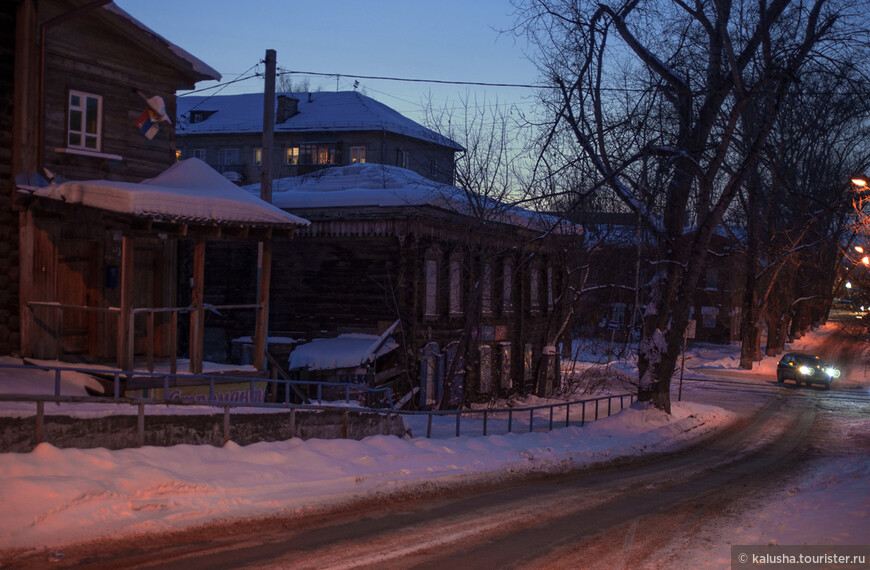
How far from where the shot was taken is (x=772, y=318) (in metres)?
47.8

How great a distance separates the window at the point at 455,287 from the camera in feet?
81.7

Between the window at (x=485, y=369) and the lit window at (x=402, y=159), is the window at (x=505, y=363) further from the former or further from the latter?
the lit window at (x=402, y=159)

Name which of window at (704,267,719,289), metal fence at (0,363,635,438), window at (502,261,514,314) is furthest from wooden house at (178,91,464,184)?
metal fence at (0,363,635,438)

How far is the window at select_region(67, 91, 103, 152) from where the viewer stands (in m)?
14.5

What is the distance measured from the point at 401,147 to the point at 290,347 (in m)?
34.2

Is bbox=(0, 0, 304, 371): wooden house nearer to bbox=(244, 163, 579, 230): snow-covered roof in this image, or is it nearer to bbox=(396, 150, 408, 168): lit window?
bbox=(244, 163, 579, 230): snow-covered roof

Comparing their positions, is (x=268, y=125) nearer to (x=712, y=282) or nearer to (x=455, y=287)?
(x=455, y=287)

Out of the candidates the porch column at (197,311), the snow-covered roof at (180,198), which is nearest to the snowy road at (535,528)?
the porch column at (197,311)

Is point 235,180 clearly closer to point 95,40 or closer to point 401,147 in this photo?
point 95,40

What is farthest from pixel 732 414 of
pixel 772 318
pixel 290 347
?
pixel 772 318

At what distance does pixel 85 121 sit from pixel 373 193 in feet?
31.2

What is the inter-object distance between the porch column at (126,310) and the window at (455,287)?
13525mm

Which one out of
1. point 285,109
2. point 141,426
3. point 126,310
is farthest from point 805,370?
point 285,109

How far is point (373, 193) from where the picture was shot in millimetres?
22906
